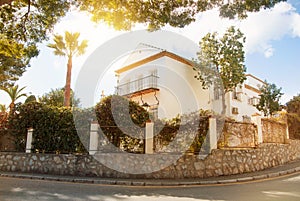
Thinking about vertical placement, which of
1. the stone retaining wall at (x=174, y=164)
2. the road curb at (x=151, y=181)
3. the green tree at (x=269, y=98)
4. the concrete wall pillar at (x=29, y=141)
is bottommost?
the road curb at (x=151, y=181)

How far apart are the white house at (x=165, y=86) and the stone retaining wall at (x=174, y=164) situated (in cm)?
901

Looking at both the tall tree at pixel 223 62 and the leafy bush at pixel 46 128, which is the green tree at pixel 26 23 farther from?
the tall tree at pixel 223 62

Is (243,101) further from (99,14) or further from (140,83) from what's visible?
(99,14)

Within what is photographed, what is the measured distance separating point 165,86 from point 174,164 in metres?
11.9

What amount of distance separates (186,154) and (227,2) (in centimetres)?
626

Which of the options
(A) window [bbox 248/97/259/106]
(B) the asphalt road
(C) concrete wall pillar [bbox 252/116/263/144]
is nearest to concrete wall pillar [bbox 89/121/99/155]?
(B) the asphalt road

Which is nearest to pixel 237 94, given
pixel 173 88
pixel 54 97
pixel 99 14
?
pixel 173 88

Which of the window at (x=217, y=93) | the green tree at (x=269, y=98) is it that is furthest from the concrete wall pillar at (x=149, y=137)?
the green tree at (x=269, y=98)

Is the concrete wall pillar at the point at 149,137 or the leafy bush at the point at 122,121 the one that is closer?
the concrete wall pillar at the point at 149,137

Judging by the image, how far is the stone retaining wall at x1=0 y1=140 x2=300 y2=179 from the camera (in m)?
9.38

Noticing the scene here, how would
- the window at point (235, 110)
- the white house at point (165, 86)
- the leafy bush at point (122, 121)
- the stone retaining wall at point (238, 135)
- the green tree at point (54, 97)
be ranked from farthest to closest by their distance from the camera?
the green tree at point (54, 97) < the window at point (235, 110) < the white house at point (165, 86) < the leafy bush at point (122, 121) < the stone retaining wall at point (238, 135)

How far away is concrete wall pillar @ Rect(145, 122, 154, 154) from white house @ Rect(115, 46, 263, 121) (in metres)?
8.12

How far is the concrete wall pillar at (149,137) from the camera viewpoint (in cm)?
990

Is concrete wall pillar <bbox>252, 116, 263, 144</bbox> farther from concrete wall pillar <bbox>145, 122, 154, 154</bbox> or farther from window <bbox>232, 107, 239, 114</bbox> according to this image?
window <bbox>232, 107, 239, 114</bbox>
